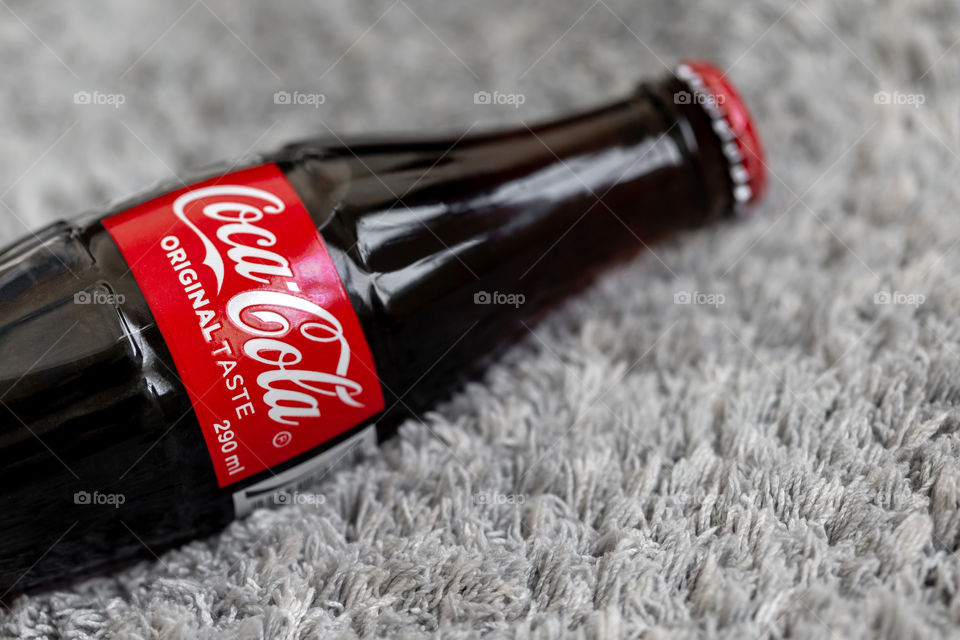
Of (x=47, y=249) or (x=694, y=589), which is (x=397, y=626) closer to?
(x=694, y=589)

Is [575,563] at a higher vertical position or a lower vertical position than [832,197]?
lower

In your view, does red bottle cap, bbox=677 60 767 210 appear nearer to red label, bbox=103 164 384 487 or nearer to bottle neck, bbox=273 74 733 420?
bottle neck, bbox=273 74 733 420

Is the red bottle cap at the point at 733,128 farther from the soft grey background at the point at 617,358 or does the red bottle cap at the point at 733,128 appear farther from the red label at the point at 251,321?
the red label at the point at 251,321

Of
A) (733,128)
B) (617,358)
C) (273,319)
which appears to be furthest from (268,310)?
(733,128)

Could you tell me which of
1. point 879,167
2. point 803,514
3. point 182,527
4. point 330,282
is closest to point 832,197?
point 879,167

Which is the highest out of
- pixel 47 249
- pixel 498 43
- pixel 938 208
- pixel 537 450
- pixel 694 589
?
pixel 498 43

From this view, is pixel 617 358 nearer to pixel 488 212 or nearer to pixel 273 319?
pixel 488 212
